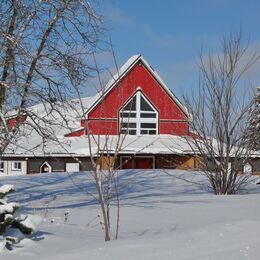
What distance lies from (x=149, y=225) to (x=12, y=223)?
2.35m

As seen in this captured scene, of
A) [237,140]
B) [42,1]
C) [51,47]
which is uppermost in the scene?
[42,1]

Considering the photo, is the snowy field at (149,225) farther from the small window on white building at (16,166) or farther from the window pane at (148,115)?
the window pane at (148,115)

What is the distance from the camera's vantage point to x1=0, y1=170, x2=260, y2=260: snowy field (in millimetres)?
4441

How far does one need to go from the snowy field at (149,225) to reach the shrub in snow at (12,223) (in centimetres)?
11

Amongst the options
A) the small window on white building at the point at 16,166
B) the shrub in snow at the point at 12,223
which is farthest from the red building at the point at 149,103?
the shrub in snow at the point at 12,223

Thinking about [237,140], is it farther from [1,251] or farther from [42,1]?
[1,251]

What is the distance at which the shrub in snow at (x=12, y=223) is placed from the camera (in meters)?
4.68

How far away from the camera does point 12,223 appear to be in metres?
4.86

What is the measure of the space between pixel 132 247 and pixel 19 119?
22.9 feet

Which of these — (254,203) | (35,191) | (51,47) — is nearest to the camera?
(254,203)

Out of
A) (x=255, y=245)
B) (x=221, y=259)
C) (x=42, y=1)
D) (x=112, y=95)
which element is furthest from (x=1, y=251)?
(x=112, y=95)

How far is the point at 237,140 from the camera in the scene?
1166cm

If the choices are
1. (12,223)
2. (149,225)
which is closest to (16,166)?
(149,225)

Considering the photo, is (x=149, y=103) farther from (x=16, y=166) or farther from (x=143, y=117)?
(x=16, y=166)
